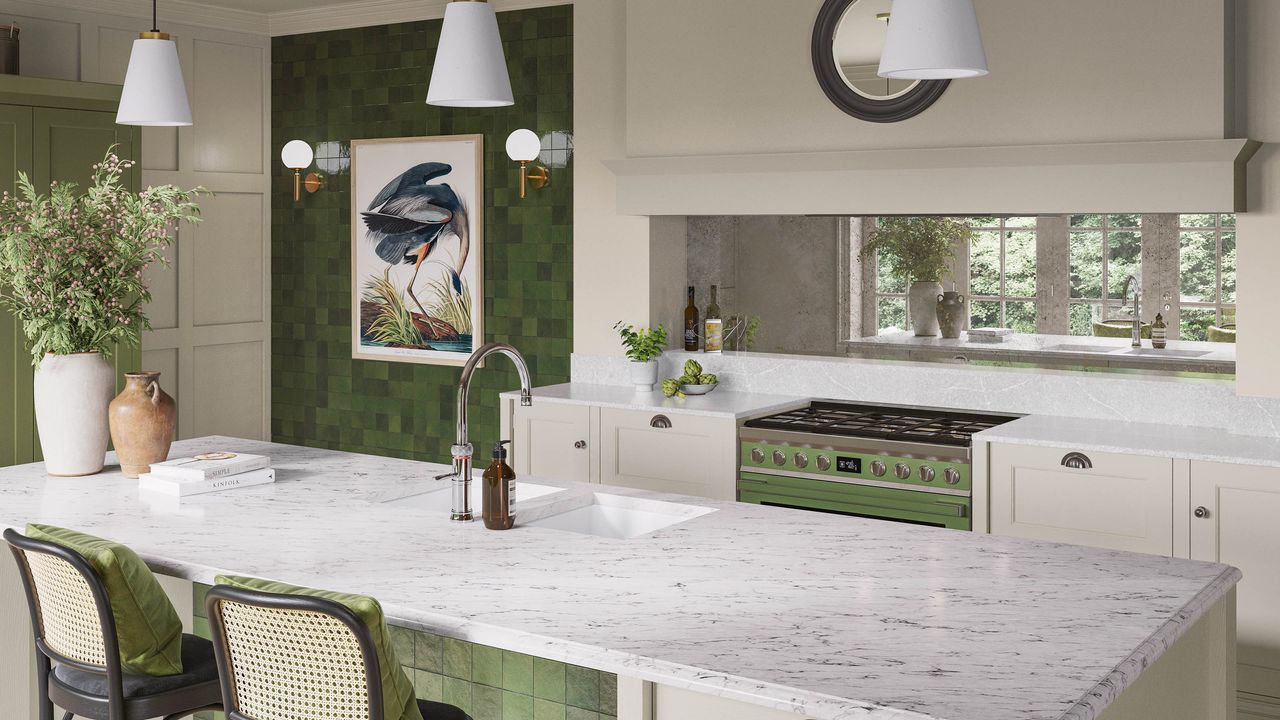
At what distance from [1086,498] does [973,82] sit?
1.55m

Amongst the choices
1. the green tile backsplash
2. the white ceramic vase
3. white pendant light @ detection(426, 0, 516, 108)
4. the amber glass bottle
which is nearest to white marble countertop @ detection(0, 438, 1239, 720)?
the amber glass bottle

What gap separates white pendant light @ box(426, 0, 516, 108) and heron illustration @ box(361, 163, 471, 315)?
348 centimetres

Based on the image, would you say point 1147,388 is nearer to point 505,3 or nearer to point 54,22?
point 505,3

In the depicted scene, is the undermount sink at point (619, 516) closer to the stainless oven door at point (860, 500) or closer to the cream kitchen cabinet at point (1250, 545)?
the stainless oven door at point (860, 500)

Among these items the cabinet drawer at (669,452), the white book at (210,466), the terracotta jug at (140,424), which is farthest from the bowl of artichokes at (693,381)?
the terracotta jug at (140,424)

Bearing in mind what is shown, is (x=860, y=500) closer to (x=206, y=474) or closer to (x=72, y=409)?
(x=206, y=474)

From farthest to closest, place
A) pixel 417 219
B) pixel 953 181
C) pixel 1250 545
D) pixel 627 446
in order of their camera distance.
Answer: pixel 417 219, pixel 627 446, pixel 953 181, pixel 1250 545

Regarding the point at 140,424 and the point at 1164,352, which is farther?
the point at 1164,352

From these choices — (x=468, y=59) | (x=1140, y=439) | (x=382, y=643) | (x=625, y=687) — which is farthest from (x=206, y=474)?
(x=1140, y=439)

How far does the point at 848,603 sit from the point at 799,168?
2.94 metres

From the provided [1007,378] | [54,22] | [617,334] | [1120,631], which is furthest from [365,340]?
[1120,631]

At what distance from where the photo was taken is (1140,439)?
4.21 metres

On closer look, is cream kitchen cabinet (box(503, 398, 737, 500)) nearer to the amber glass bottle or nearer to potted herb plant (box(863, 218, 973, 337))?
the amber glass bottle

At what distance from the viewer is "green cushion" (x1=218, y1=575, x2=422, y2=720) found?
2066 mm
